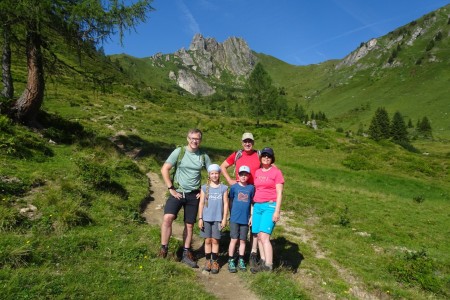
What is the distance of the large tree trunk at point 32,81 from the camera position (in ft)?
48.6

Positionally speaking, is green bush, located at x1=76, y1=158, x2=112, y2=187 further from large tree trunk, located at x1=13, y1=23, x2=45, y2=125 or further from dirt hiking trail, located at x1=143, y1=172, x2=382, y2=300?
large tree trunk, located at x1=13, y1=23, x2=45, y2=125

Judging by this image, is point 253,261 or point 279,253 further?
point 279,253

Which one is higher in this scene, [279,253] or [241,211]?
[241,211]

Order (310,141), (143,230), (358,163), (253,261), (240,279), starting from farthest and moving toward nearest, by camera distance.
Result: (310,141)
(358,163)
(143,230)
(253,261)
(240,279)

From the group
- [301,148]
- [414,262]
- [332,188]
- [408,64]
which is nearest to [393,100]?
Answer: [408,64]

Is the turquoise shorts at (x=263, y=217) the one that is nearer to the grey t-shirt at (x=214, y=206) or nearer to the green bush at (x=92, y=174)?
the grey t-shirt at (x=214, y=206)

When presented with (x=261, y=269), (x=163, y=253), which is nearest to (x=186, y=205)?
(x=163, y=253)

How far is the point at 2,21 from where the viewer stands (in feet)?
45.2

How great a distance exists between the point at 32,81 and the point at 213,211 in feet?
39.5

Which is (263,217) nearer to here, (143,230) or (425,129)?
(143,230)

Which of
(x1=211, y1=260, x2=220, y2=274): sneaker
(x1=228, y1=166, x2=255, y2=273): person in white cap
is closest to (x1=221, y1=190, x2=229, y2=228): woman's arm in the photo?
(x1=228, y1=166, x2=255, y2=273): person in white cap

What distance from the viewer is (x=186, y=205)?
25.7 ft

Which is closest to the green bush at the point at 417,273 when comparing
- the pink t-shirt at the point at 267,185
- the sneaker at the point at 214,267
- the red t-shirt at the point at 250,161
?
the pink t-shirt at the point at 267,185

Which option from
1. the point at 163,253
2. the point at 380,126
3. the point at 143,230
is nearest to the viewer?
the point at 163,253
